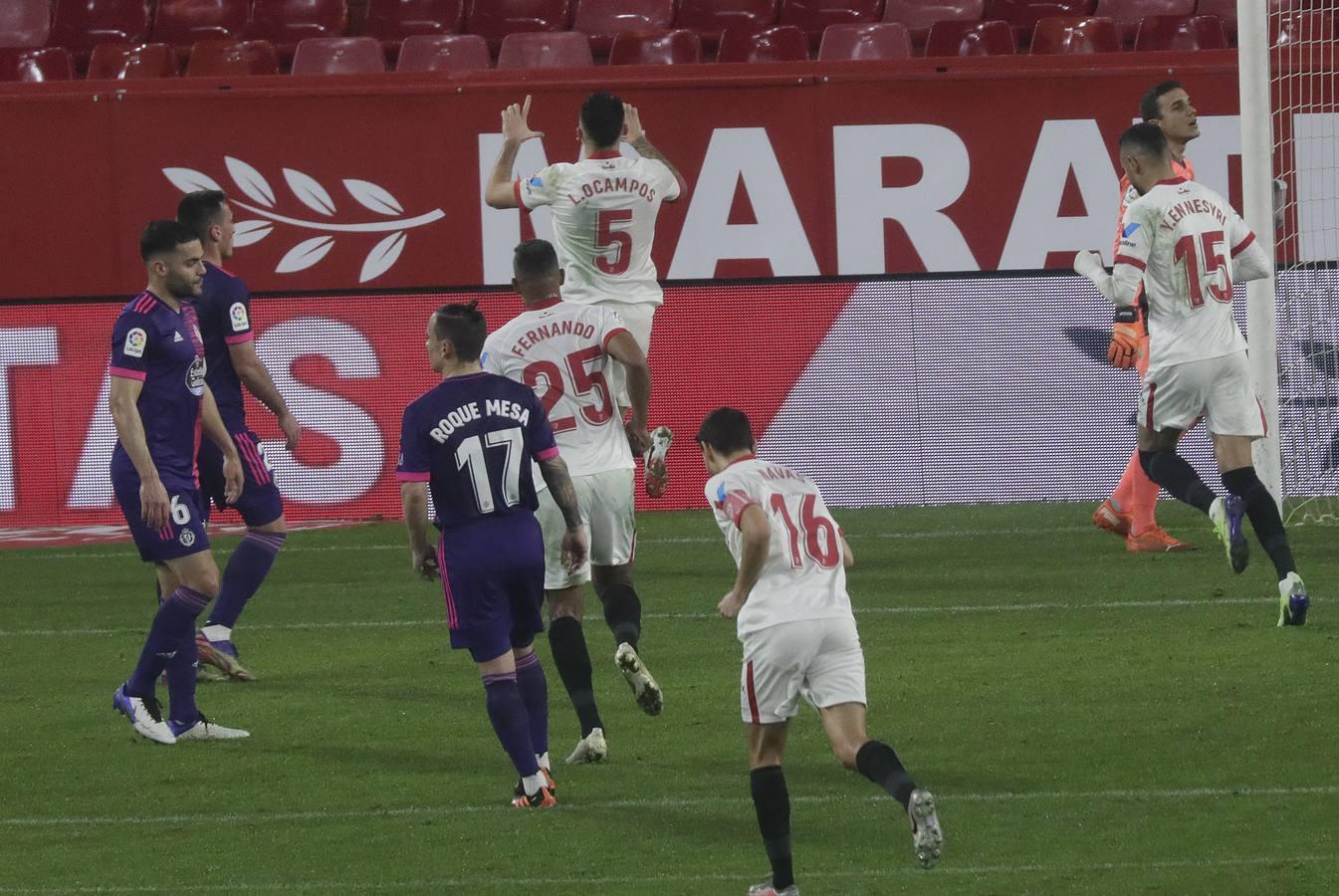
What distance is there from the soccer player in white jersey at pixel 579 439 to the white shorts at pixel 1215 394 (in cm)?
295

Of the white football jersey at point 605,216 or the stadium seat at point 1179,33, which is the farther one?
the stadium seat at point 1179,33

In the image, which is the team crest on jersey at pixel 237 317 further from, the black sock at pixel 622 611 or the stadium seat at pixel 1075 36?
the stadium seat at pixel 1075 36

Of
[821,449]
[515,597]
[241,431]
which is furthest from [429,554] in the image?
[821,449]

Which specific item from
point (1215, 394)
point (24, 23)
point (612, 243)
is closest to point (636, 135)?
point (612, 243)

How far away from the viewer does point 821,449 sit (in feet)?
43.8

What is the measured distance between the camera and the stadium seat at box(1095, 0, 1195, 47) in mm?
16594

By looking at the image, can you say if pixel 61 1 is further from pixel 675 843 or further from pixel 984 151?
pixel 675 843

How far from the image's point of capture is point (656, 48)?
16.0 m

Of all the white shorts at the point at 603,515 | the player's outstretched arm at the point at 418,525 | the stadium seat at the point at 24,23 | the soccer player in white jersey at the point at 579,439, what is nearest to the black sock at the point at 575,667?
the soccer player in white jersey at the point at 579,439

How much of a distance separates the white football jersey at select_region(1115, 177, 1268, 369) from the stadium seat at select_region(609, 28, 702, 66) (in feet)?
23.7

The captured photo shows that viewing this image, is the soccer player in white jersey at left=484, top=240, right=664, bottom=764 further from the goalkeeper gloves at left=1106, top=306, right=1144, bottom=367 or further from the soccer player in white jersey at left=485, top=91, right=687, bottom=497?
the goalkeeper gloves at left=1106, top=306, right=1144, bottom=367

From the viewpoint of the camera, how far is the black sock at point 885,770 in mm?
5090

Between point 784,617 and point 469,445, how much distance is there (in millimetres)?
1260

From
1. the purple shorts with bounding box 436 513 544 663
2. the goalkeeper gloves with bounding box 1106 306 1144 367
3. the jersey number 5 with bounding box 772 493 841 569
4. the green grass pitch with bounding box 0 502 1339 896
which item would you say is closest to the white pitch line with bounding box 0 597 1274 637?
the green grass pitch with bounding box 0 502 1339 896
